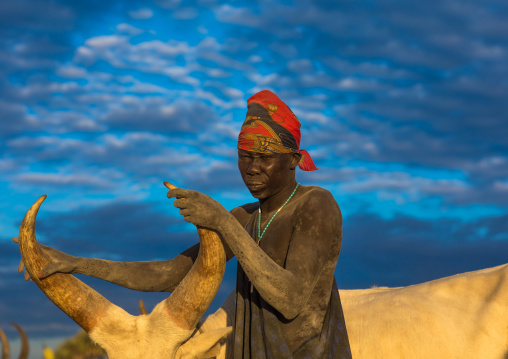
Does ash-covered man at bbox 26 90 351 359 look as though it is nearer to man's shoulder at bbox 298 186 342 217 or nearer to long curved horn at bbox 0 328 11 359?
man's shoulder at bbox 298 186 342 217

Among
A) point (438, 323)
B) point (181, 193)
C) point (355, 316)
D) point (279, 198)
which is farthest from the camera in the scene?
point (355, 316)

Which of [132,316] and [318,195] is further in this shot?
[132,316]

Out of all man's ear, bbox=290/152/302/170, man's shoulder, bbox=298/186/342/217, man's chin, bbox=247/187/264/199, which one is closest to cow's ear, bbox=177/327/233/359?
man's chin, bbox=247/187/264/199

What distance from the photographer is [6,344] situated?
623 centimetres

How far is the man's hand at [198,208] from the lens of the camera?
11.7 feet

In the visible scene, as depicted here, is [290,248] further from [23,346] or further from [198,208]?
[23,346]

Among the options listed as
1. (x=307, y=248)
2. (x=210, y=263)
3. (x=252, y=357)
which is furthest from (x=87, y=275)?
(x=307, y=248)

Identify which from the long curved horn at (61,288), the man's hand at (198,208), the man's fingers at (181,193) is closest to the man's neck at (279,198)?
the man's hand at (198,208)

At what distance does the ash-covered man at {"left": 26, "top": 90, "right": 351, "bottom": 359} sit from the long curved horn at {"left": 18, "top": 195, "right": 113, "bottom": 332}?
0.09 metres

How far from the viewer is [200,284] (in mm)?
4172

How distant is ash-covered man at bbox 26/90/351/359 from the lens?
3830mm

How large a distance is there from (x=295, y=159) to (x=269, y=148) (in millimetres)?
315

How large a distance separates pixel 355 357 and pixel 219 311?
56.0 inches

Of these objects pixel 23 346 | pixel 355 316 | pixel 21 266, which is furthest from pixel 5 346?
pixel 355 316
